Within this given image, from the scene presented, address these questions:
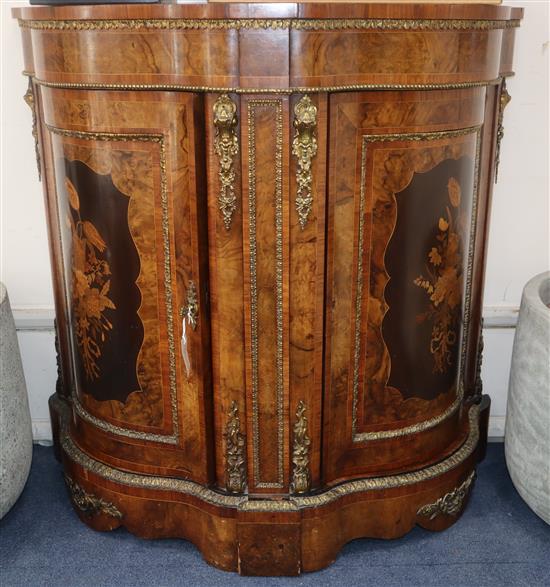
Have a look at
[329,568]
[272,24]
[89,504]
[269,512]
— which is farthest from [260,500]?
[272,24]

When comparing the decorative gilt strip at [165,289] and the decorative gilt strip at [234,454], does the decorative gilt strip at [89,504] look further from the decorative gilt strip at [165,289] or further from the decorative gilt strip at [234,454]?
the decorative gilt strip at [234,454]

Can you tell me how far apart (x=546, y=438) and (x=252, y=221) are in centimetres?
76

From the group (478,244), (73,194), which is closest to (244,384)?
(73,194)

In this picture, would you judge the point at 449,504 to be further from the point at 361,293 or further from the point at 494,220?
the point at 494,220

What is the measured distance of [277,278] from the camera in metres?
1.40

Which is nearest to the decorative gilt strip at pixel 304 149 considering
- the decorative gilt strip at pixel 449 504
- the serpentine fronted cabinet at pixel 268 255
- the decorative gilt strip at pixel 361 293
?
the serpentine fronted cabinet at pixel 268 255

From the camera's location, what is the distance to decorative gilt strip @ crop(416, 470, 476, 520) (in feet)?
5.35

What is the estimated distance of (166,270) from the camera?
1445 mm

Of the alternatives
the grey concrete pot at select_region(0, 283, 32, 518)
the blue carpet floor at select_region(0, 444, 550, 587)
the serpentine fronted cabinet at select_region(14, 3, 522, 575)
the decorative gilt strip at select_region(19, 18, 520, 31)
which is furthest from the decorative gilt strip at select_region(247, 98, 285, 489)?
the grey concrete pot at select_region(0, 283, 32, 518)

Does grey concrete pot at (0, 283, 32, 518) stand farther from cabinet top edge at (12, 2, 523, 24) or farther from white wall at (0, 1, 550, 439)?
cabinet top edge at (12, 2, 523, 24)

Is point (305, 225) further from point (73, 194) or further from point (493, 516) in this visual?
point (493, 516)

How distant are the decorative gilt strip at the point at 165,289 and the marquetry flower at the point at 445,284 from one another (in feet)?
1.51

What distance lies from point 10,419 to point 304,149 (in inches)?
33.0

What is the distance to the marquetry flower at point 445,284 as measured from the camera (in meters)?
1.49
